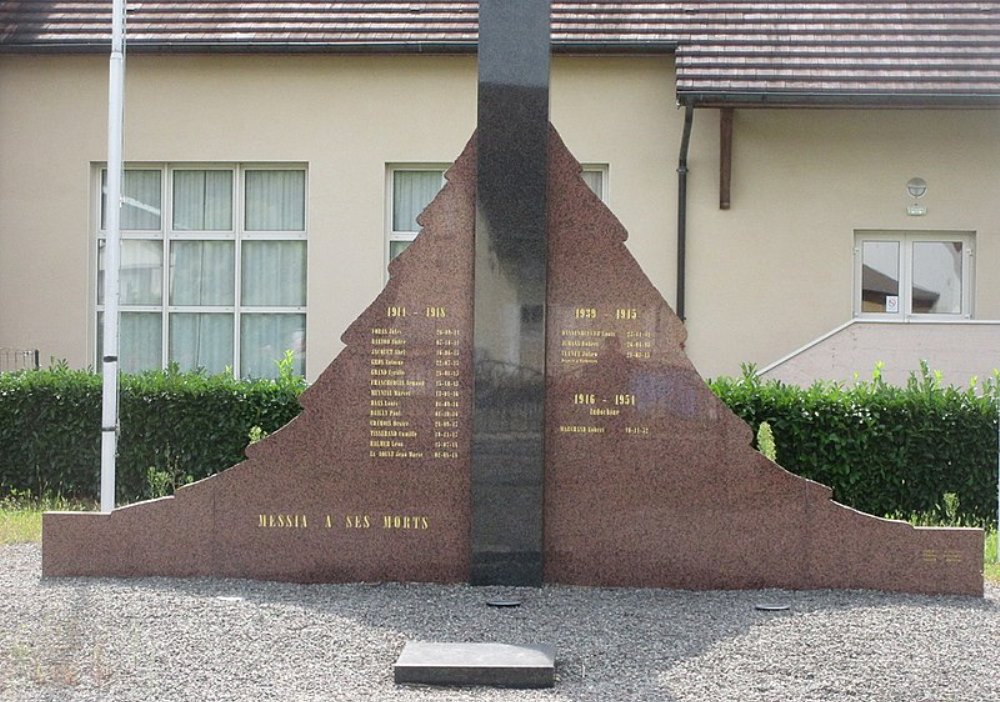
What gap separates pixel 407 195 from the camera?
14.8 meters

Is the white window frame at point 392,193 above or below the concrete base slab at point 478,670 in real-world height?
above

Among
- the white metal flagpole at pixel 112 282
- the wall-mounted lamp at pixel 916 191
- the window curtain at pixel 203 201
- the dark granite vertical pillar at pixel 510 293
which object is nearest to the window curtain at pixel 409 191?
the window curtain at pixel 203 201

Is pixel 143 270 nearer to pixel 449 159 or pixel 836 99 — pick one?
pixel 449 159

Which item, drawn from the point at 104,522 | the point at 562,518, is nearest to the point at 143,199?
the point at 104,522

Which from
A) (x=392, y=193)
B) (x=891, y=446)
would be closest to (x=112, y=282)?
(x=392, y=193)

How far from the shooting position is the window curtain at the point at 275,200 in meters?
14.8

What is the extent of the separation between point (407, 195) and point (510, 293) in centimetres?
698

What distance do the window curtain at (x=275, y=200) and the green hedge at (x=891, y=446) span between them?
623 cm

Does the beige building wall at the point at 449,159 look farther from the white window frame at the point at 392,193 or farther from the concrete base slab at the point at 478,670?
the concrete base slab at the point at 478,670

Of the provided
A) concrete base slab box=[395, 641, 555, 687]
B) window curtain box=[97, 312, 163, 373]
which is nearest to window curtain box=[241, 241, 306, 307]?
window curtain box=[97, 312, 163, 373]

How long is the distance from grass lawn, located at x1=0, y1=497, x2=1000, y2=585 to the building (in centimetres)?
362

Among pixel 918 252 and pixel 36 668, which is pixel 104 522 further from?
pixel 918 252

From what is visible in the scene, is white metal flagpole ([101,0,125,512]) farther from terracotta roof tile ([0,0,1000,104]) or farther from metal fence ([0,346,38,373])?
metal fence ([0,346,38,373])

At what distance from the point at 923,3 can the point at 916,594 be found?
8.97 metres
